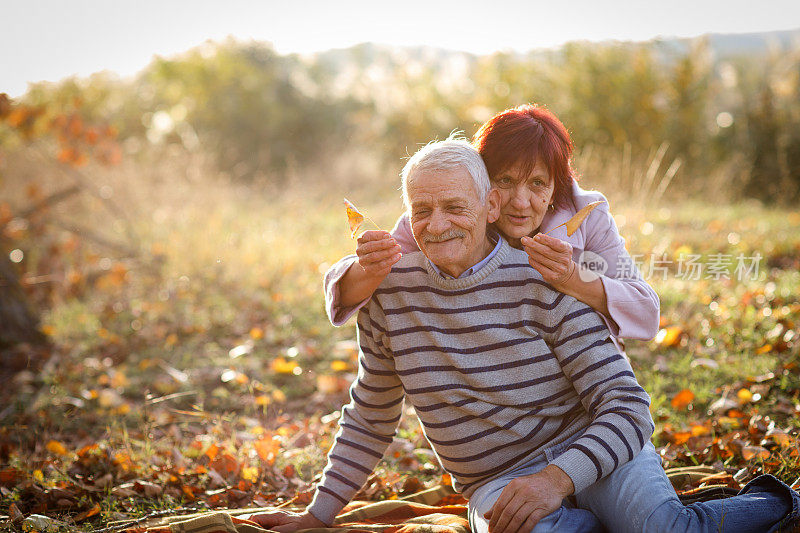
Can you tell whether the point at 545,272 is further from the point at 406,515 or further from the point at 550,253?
the point at 406,515

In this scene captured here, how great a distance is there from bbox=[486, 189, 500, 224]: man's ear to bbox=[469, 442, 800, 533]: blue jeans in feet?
2.65

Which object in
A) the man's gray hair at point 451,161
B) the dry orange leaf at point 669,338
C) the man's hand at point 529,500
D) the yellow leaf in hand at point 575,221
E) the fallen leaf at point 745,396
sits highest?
the man's gray hair at point 451,161

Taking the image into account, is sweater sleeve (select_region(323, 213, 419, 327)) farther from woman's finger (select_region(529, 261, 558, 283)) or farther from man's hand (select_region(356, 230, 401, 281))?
woman's finger (select_region(529, 261, 558, 283))

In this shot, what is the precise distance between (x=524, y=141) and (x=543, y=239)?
459 millimetres

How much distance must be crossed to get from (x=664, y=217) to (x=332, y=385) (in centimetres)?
545

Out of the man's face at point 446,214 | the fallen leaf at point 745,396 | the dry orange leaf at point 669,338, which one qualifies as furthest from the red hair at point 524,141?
the dry orange leaf at point 669,338

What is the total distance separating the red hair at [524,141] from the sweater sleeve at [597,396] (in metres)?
0.55

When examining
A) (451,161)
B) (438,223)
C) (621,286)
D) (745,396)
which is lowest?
(745,396)

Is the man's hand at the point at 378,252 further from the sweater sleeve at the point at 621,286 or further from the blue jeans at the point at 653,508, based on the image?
the blue jeans at the point at 653,508

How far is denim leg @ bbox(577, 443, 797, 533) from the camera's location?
196cm

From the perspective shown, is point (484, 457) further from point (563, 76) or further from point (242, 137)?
point (242, 137)

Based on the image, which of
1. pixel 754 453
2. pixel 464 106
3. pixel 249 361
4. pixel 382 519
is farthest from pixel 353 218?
pixel 464 106

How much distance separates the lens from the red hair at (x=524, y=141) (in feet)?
7.72

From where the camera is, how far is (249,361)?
5.04 metres
